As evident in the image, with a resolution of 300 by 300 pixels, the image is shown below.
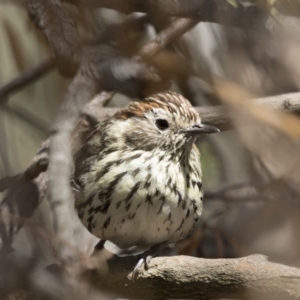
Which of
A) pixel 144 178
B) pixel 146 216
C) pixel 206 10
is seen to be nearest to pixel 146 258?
pixel 146 216

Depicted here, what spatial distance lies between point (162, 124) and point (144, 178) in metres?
0.29

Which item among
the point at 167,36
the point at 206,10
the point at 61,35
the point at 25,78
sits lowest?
the point at 25,78

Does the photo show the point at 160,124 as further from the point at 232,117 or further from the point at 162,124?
the point at 232,117

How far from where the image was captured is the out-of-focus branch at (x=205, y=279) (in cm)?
235

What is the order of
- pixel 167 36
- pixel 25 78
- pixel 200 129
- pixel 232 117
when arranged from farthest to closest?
pixel 25 78
pixel 200 129
pixel 167 36
pixel 232 117

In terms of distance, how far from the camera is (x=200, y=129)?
2936 mm

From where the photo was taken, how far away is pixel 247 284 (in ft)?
8.02

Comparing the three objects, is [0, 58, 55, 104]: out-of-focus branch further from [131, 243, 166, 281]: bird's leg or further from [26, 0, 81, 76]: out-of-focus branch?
[26, 0, 81, 76]: out-of-focus branch

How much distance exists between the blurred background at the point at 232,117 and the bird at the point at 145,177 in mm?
196

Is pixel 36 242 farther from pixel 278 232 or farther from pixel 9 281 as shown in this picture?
pixel 278 232

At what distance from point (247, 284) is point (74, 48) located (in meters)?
1.08

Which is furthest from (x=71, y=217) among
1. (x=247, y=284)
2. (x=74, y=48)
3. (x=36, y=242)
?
(x=247, y=284)

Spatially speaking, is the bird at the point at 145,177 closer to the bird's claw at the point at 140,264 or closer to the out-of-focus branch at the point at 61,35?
the bird's claw at the point at 140,264

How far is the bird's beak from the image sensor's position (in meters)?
2.89
